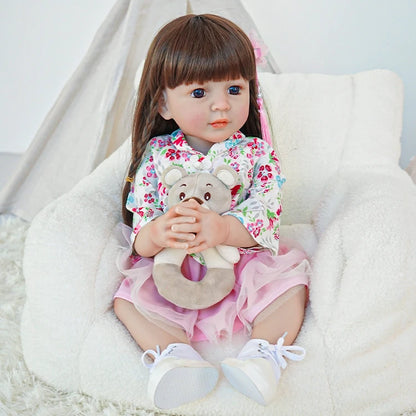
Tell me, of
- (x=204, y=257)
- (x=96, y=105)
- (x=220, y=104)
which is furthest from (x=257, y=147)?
(x=96, y=105)

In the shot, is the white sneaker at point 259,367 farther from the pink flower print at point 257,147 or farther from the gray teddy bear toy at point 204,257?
the pink flower print at point 257,147

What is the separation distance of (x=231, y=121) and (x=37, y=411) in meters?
0.65

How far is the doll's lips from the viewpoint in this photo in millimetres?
1081

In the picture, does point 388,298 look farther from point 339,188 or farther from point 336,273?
point 339,188

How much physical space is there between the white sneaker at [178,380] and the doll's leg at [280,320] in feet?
0.42

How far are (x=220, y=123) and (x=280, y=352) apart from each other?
44 cm

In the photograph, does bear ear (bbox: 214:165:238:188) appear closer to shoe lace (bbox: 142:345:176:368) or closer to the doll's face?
the doll's face

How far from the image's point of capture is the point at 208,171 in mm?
1147

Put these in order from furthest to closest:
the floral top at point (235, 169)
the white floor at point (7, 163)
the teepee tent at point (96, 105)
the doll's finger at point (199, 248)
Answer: the white floor at point (7, 163) < the teepee tent at point (96, 105) < the floral top at point (235, 169) < the doll's finger at point (199, 248)

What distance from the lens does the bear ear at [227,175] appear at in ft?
3.60

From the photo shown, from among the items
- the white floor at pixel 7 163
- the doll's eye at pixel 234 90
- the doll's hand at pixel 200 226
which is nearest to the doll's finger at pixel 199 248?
the doll's hand at pixel 200 226

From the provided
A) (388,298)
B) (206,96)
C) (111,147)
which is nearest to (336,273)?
(388,298)

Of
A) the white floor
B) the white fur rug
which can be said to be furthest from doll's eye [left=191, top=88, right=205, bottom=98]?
the white floor

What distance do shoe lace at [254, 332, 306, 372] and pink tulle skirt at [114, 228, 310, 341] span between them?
7 centimetres
